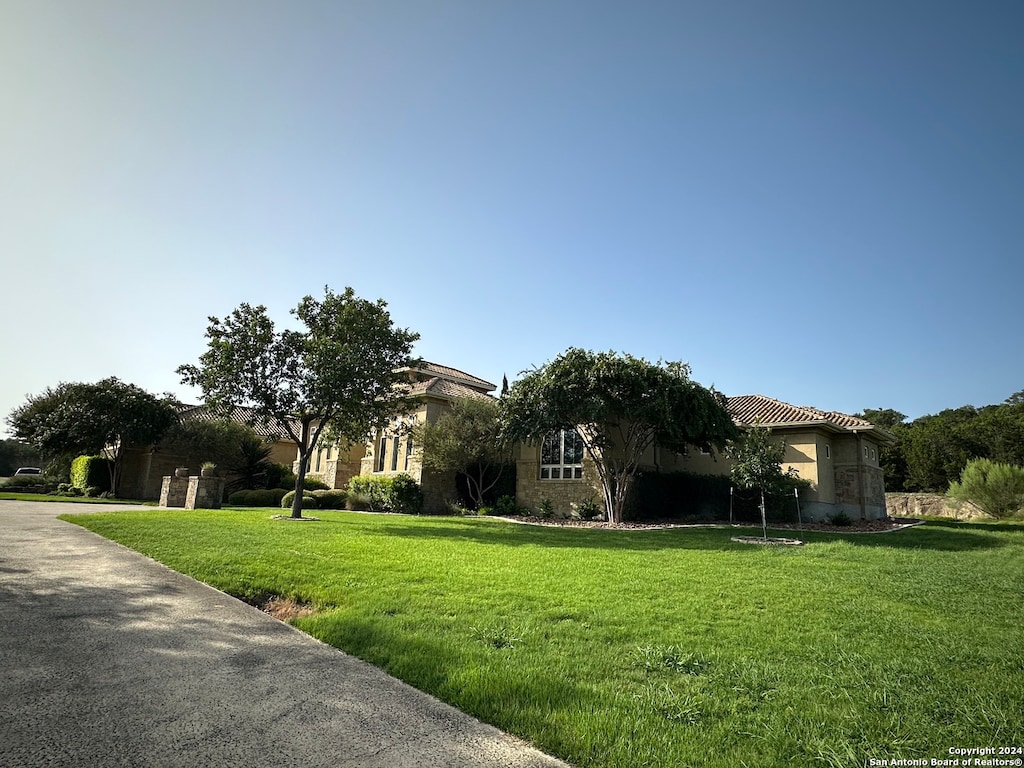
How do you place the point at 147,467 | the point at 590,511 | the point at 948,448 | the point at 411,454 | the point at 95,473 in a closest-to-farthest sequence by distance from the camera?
the point at 590,511
the point at 411,454
the point at 95,473
the point at 147,467
the point at 948,448

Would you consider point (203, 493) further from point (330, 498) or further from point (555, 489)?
point (555, 489)

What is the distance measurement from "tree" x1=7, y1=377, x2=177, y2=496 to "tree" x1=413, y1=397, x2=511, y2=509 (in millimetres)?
16938

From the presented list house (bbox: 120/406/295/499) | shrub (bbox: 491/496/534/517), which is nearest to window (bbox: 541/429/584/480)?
shrub (bbox: 491/496/534/517)

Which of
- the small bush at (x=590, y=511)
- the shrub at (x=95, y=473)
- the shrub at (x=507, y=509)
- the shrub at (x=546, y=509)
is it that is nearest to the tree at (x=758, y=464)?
the small bush at (x=590, y=511)

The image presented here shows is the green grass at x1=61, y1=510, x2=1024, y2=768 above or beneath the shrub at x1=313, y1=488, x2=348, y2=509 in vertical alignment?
beneath

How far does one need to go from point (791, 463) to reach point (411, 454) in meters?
16.7

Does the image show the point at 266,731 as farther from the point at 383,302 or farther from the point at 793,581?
the point at 383,302

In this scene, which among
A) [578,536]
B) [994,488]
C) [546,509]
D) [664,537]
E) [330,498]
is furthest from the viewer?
[330,498]

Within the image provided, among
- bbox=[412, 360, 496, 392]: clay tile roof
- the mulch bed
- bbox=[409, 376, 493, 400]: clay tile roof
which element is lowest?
the mulch bed

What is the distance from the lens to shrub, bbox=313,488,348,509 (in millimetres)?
26359

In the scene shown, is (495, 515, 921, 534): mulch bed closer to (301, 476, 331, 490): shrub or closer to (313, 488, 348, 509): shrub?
(313, 488, 348, 509): shrub

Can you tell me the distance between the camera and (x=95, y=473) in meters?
32.3

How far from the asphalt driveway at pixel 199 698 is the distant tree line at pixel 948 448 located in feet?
164

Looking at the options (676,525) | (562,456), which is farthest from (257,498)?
(676,525)
